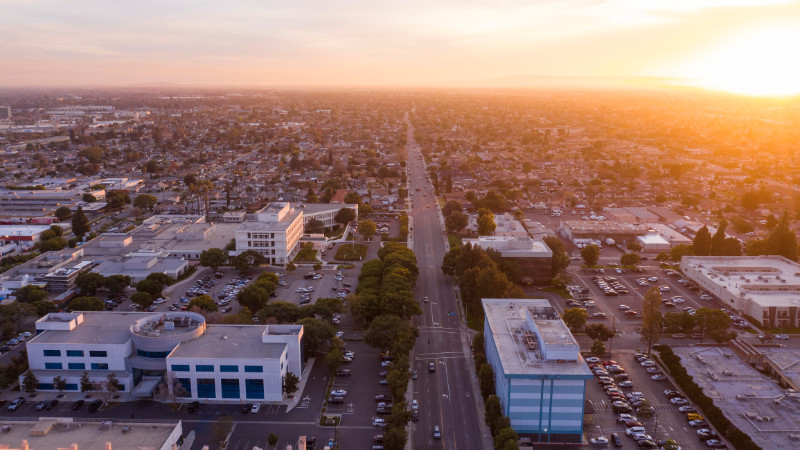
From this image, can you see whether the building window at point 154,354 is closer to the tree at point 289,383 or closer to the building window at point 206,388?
the building window at point 206,388

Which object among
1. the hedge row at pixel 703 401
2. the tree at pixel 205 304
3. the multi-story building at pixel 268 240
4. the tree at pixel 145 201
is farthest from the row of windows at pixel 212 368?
the tree at pixel 145 201

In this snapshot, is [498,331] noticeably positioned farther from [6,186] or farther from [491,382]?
[6,186]

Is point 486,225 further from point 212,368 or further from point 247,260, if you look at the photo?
point 212,368

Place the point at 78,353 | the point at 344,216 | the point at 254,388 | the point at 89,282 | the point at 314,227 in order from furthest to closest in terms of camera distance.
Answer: the point at 344,216
the point at 314,227
the point at 89,282
the point at 78,353
the point at 254,388

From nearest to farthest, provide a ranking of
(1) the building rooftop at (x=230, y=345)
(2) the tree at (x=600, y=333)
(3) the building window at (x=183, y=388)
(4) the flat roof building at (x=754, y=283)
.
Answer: (3) the building window at (x=183, y=388) → (1) the building rooftop at (x=230, y=345) → (2) the tree at (x=600, y=333) → (4) the flat roof building at (x=754, y=283)

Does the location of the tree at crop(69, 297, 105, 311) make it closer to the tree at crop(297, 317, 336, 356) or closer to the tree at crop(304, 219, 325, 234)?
the tree at crop(297, 317, 336, 356)

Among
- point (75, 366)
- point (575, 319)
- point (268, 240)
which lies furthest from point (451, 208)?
point (75, 366)
